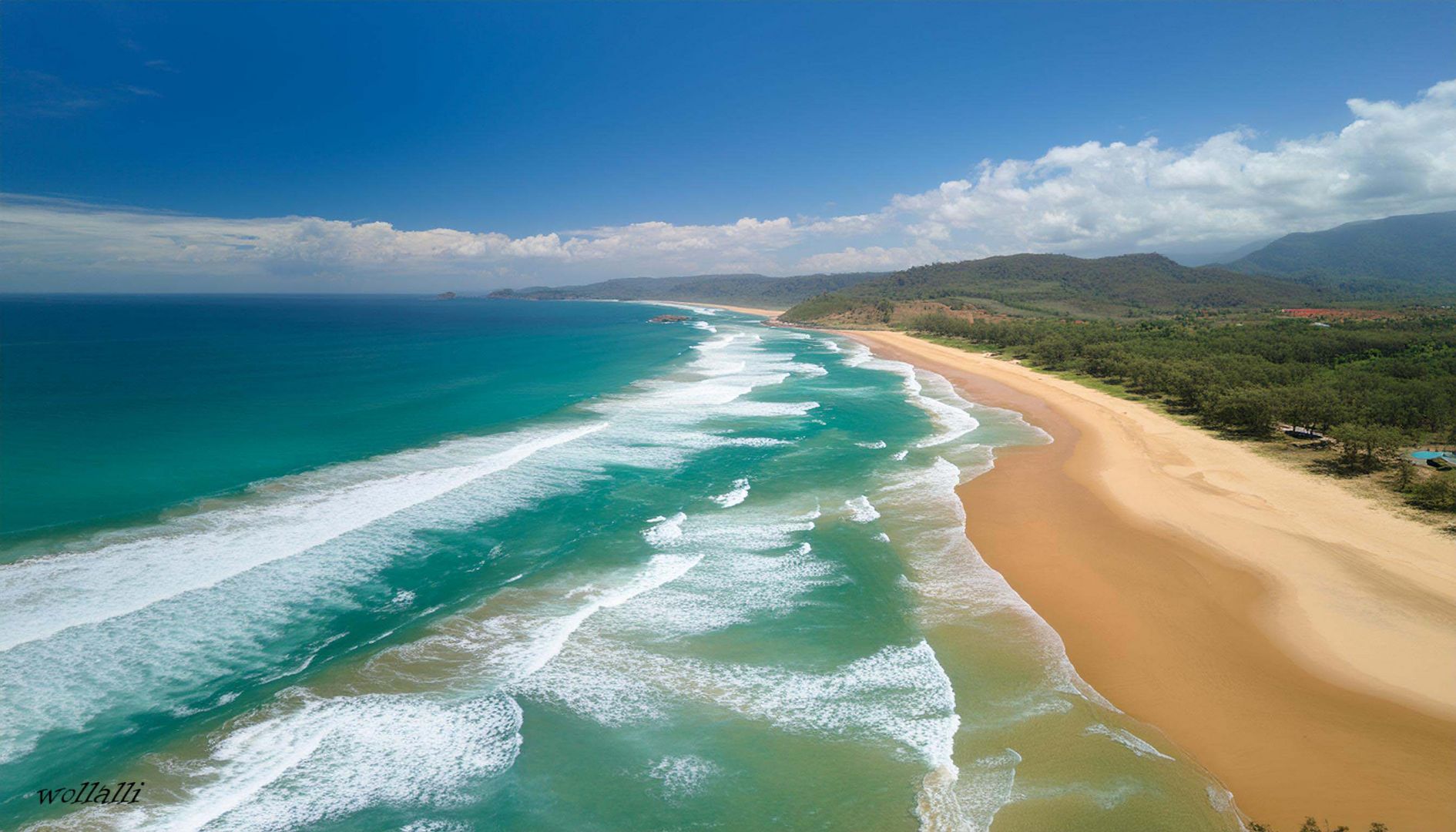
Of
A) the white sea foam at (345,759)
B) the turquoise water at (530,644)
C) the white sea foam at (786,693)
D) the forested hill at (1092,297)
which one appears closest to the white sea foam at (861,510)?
the turquoise water at (530,644)

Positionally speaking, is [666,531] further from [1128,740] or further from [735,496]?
[1128,740]

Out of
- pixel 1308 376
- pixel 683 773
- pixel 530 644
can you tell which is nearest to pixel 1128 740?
pixel 683 773

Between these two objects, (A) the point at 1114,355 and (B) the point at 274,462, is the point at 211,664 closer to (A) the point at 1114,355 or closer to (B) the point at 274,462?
(B) the point at 274,462

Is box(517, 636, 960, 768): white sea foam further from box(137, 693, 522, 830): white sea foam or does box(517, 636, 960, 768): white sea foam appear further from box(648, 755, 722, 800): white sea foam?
box(137, 693, 522, 830): white sea foam

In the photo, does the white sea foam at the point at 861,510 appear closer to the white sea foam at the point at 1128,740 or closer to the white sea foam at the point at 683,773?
the white sea foam at the point at 1128,740

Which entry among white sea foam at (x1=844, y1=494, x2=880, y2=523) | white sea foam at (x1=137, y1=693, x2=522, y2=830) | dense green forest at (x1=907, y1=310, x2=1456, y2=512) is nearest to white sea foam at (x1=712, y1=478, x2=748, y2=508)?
white sea foam at (x1=844, y1=494, x2=880, y2=523)

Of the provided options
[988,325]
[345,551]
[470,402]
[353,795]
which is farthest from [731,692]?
[988,325]
